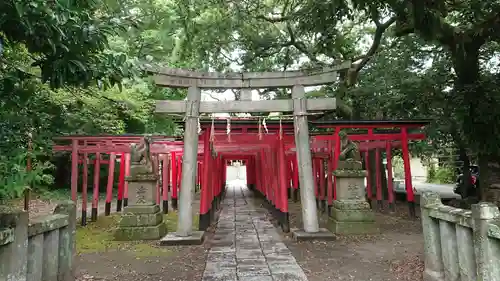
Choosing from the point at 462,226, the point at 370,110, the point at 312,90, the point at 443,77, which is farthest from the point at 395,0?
the point at 312,90

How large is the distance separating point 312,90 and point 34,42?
14.4 meters

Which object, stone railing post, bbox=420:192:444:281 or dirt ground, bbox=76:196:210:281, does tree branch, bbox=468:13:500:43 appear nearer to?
stone railing post, bbox=420:192:444:281

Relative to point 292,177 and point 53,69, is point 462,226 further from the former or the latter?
point 292,177

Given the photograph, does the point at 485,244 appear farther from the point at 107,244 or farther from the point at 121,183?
the point at 121,183

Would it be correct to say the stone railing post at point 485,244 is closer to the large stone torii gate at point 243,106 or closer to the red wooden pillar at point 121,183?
the large stone torii gate at point 243,106

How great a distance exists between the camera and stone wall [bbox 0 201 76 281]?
8.77 ft

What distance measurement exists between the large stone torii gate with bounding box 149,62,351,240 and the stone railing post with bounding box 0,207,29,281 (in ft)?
17.5

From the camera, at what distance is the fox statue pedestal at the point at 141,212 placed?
878 centimetres

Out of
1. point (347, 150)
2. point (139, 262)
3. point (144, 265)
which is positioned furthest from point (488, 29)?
point (139, 262)

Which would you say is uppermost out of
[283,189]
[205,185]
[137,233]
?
[205,185]

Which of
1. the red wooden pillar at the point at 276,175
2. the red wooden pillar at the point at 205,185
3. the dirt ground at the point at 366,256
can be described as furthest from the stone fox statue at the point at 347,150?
the red wooden pillar at the point at 205,185

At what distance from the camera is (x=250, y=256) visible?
6.86 meters

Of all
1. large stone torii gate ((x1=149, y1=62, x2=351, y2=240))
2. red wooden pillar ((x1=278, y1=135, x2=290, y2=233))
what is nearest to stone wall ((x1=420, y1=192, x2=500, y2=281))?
large stone torii gate ((x1=149, y1=62, x2=351, y2=240))

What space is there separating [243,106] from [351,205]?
383 centimetres
